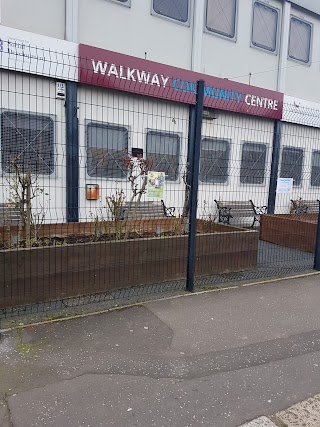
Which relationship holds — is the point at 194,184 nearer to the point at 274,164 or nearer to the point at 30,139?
the point at 30,139

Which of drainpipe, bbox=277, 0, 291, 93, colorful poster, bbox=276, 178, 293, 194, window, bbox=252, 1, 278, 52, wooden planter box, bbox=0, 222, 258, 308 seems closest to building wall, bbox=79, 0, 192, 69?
window, bbox=252, 1, 278, 52

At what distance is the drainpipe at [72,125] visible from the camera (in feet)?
22.8

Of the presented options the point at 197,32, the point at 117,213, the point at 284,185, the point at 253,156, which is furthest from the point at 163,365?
the point at 253,156

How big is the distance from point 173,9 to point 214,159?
3587mm

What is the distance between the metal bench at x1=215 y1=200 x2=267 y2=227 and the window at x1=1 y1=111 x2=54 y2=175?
4410 millimetres

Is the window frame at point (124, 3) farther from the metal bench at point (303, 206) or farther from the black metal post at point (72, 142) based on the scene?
the metal bench at point (303, 206)

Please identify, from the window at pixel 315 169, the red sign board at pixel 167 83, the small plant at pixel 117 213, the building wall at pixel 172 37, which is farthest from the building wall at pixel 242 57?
the small plant at pixel 117 213

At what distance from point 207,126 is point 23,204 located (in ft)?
19.2

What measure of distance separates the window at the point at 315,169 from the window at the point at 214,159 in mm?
3353

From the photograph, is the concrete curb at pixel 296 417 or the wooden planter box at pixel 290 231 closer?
the concrete curb at pixel 296 417

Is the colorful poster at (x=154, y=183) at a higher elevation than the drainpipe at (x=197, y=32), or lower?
lower

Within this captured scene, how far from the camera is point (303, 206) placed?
11031 millimetres

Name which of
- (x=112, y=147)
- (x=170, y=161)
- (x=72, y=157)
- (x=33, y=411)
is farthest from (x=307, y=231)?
(x=33, y=411)

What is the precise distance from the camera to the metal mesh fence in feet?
14.9
